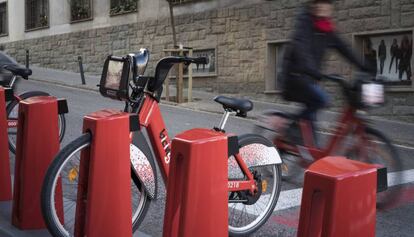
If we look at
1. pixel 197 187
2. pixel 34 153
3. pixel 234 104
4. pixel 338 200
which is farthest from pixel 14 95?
pixel 338 200

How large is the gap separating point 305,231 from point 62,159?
161 centimetres

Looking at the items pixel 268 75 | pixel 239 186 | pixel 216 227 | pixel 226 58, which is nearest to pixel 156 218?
pixel 239 186

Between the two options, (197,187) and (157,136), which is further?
(157,136)

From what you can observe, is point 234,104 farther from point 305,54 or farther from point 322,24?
point 322,24

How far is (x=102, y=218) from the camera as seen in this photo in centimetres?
337

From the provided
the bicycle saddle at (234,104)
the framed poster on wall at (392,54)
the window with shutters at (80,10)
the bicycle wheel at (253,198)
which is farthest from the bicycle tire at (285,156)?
the window with shutters at (80,10)

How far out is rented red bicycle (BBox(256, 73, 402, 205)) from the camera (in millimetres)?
4516

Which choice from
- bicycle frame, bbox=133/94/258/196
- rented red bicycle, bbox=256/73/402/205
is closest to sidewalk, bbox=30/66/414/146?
rented red bicycle, bbox=256/73/402/205

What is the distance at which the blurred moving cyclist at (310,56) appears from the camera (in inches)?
184

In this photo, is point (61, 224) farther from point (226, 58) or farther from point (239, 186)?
point (226, 58)

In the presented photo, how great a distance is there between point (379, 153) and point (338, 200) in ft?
8.15

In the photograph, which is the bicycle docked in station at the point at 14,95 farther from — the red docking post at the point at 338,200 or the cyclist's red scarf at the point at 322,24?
the red docking post at the point at 338,200

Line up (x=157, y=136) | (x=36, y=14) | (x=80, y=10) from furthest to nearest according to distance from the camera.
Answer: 1. (x=36, y=14)
2. (x=80, y=10)
3. (x=157, y=136)

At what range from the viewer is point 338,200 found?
7.80 feet
